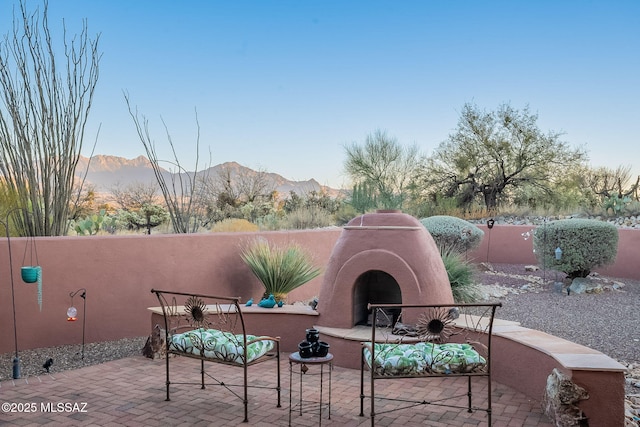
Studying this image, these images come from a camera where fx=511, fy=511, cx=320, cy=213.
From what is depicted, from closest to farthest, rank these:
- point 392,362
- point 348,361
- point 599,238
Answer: point 392,362, point 348,361, point 599,238

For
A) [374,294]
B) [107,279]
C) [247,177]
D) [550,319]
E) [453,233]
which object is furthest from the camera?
[247,177]

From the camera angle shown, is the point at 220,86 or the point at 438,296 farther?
the point at 220,86

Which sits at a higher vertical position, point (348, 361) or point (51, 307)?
point (51, 307)

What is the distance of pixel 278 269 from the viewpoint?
7.21 meters

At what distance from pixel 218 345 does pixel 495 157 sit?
19.6m

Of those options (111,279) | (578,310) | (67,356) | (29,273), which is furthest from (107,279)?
(578,310)

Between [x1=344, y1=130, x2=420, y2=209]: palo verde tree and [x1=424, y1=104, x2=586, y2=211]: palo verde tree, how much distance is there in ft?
5.06

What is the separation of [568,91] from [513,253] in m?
5.12

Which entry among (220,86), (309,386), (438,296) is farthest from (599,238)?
(220,86)

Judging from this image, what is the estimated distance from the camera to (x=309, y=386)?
15.5 feet

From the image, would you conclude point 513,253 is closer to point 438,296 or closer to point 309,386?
point 438,296

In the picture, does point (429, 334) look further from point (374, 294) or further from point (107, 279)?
point (107, 279)

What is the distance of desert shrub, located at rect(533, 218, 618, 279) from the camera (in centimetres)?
1011

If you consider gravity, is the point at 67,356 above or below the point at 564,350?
below
